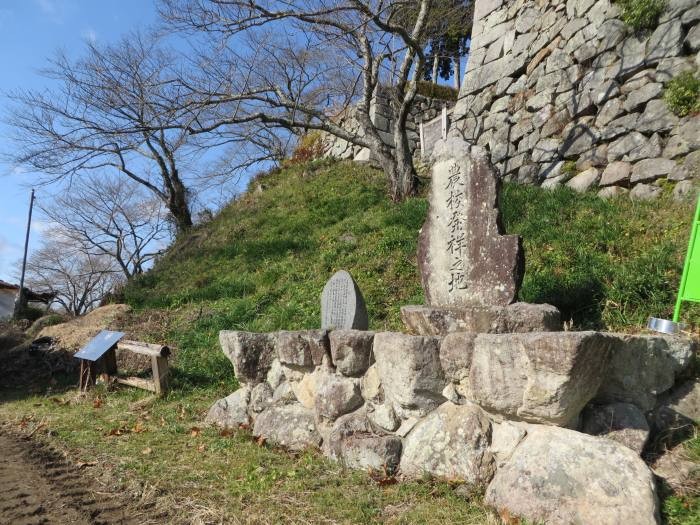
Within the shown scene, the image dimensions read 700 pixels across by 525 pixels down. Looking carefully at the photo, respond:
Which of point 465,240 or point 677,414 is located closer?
point 677,414

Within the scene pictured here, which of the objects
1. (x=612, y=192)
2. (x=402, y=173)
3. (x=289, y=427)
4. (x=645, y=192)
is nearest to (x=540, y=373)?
(x=289, y=427)

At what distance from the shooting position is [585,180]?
8.11m

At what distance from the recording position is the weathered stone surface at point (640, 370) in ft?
10.1

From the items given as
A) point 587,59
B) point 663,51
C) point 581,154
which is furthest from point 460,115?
point 663,51

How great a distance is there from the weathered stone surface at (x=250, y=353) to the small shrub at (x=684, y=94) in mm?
6671

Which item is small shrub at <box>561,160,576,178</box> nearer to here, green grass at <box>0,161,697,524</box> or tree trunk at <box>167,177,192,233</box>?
green grass at <box>0,161,697,524</box>

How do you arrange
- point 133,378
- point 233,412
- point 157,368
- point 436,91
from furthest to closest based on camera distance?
1. point 436,91
2. point 133,378
3. point 157,368
4. point 233,412

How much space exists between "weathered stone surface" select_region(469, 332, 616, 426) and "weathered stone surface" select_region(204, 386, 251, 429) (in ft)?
8.36

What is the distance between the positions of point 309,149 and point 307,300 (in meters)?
11.6

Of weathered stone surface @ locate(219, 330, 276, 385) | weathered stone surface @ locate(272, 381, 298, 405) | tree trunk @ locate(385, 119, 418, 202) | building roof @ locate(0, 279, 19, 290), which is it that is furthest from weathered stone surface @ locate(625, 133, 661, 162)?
building roof @ locate(0, 279, 19, 290)

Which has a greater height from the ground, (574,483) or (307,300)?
(574,483)

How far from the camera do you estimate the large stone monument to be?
150 inches

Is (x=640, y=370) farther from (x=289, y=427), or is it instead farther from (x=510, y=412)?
(x=289, y=427)

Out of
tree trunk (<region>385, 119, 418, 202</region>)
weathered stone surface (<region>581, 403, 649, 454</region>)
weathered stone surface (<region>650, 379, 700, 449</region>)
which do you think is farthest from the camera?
tree trunk (<region>385, 119, 418, 202</region>)
